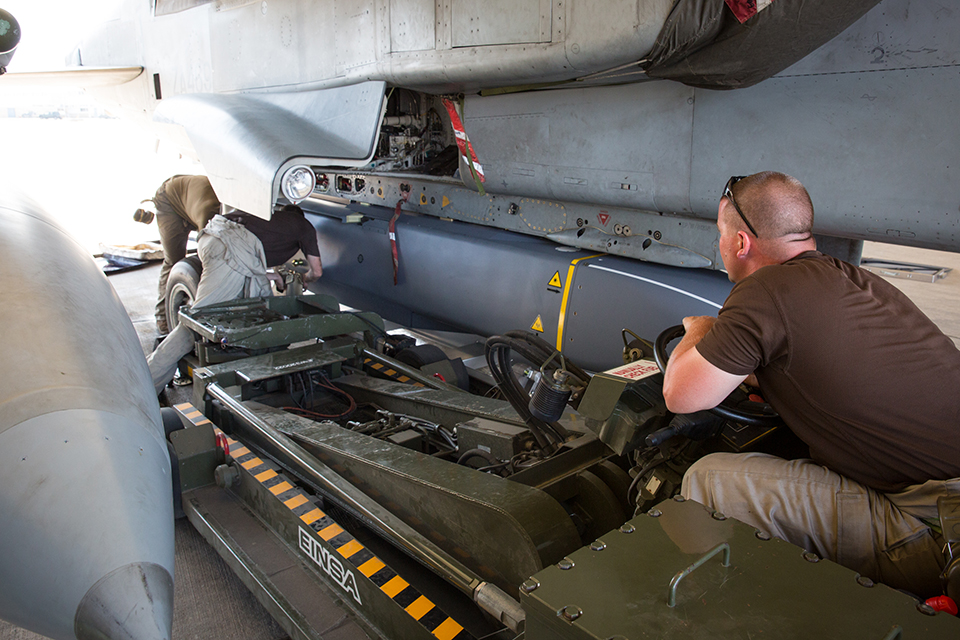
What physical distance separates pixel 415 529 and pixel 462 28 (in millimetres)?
3012

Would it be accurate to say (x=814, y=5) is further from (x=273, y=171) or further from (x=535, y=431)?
(x=273, y=171)

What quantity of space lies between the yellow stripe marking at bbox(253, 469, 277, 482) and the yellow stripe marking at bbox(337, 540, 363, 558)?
0.66m

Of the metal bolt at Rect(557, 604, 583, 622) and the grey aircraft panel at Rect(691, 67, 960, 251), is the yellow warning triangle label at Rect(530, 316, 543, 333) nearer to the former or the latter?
the grey aircraft panel at Rect(691, 67, 960, 251)

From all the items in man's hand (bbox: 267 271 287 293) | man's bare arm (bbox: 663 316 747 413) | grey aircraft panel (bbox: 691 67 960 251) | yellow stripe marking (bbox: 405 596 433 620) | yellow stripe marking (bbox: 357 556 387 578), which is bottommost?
yellow stripe marking (bbox: 405 596 433 620)

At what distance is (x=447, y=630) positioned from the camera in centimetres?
200

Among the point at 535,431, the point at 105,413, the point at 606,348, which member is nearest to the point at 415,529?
the point at 535,431

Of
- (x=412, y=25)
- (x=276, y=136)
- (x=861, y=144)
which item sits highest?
(x=412, y=25)

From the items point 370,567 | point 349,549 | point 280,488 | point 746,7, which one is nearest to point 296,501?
point 280,488

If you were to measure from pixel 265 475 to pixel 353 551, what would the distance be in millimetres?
748

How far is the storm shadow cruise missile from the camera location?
1.79m

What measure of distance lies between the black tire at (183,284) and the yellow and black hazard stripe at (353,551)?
2.74 m

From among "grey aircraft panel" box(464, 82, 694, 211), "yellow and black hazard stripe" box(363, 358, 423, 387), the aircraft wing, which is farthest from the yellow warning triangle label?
the aircraft wing

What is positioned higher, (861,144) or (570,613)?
(861,144)

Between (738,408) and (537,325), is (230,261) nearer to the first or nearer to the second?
(537,325)
